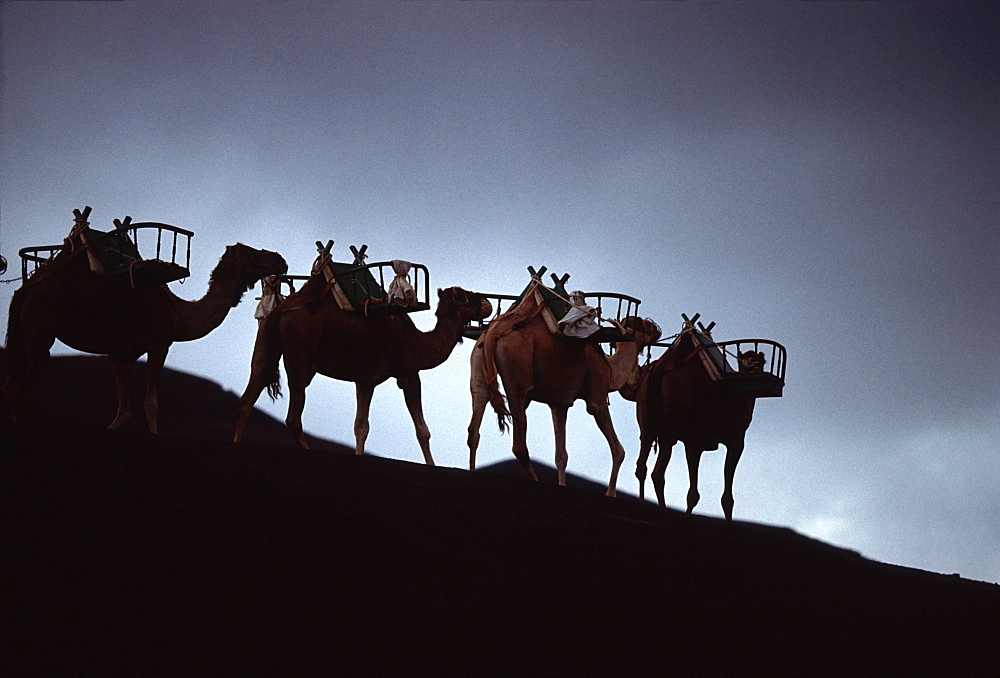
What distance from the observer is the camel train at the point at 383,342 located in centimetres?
1114

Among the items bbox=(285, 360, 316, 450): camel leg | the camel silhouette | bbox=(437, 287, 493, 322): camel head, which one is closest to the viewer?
bbox=(285, 360, 316, 450): camel leg

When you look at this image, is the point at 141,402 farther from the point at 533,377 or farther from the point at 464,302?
the point at 533,377

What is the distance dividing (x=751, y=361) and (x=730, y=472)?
4.92ft

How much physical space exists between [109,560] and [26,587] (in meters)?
0.54

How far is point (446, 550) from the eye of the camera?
769 centimetres

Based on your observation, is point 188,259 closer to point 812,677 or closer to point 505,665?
point 505,665

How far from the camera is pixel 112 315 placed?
36.9ft

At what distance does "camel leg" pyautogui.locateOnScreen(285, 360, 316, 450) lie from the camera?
468 inches

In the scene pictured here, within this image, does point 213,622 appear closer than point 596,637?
Yes

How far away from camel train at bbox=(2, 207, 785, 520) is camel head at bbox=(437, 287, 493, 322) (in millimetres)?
21

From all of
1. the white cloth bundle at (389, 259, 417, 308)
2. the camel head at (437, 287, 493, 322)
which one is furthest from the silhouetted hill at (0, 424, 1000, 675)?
the camel head at (437, 287, 493, 322)

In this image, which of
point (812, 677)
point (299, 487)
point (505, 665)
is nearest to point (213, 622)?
point (505, 665)

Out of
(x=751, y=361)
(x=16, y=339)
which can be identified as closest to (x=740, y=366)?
(x=751, y=361)

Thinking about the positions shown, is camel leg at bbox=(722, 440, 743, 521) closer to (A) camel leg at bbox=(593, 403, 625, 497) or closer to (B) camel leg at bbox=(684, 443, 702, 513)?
(B) camel leg at bbox=(684, 443, 702, 513)
